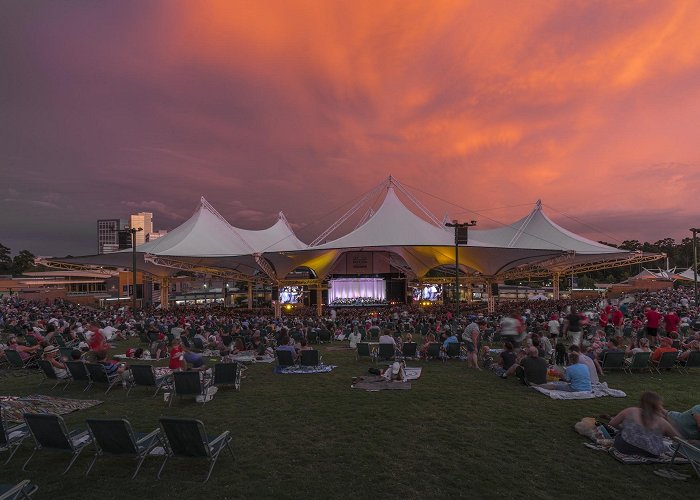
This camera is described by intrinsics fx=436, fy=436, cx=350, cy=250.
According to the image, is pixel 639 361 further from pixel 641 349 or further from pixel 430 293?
pixel 430 293

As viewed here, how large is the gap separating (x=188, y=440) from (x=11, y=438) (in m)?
2.54

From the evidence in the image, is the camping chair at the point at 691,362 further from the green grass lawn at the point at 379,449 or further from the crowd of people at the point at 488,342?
the green grass lawn at the point at 379,449

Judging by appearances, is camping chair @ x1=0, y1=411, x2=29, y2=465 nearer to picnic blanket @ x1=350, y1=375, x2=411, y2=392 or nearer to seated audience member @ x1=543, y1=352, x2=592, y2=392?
picnic blanket @ x1=350, y1=375, x2=411, y2=392

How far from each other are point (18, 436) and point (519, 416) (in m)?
7.00

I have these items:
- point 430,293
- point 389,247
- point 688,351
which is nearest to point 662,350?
point 688,351

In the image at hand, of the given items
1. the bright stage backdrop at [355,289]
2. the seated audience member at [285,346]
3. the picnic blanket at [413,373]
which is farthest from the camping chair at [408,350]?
the bright stage backdrop at [355,289]

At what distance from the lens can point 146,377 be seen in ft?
28.3

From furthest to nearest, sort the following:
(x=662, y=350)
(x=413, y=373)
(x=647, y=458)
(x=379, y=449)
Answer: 1. (x=413, y=373)
2. (x=662, y=350)
3. (x=379, y=449)
4. (x=647, y=458)

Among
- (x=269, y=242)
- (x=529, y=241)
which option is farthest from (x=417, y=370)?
(x=269, y=242)

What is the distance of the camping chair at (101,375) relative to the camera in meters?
8.81

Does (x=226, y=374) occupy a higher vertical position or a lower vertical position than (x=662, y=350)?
lower

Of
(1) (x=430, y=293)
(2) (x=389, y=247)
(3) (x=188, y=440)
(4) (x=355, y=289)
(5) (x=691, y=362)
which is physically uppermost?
(2) (x=389, y=247)

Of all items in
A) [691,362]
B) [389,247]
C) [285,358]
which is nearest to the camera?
[691,362]

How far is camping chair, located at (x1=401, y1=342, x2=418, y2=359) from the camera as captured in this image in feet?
→ 40.4
